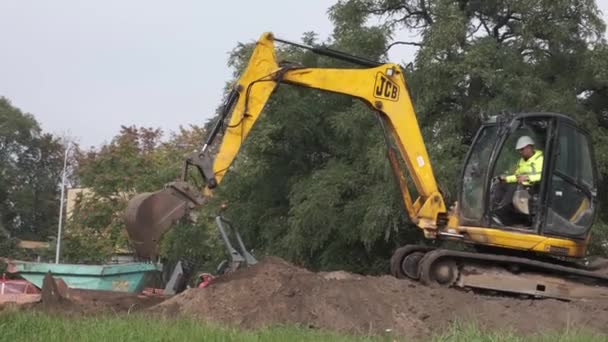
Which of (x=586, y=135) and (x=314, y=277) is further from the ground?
(x=586, y=135)

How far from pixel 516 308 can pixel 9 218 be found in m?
57.0

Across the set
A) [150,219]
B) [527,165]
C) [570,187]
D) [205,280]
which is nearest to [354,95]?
[527,165]

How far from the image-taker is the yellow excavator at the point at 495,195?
10.9m

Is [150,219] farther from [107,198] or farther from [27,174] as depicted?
[27,174]

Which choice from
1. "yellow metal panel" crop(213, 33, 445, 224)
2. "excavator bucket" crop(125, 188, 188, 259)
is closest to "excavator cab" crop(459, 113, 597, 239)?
"yellow metal panel" crop(213, 33, 445, 224)

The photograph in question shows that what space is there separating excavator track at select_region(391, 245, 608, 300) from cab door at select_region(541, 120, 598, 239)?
0.59 meters

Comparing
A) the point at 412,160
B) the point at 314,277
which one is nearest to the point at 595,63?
the point at 412,160

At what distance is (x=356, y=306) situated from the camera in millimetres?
9609

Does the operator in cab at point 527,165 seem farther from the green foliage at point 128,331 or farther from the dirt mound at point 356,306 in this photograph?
the green foliage at point 128,331

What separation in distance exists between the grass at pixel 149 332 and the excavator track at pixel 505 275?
263cm

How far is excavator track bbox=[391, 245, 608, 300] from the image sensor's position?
36.4 ft

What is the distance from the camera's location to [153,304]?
10.3 metres

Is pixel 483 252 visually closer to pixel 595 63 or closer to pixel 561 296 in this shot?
pixel 561 296

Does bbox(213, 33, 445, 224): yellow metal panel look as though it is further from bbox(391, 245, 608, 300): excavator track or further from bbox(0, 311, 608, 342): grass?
bbox(0, 311, 608, 342): grass
